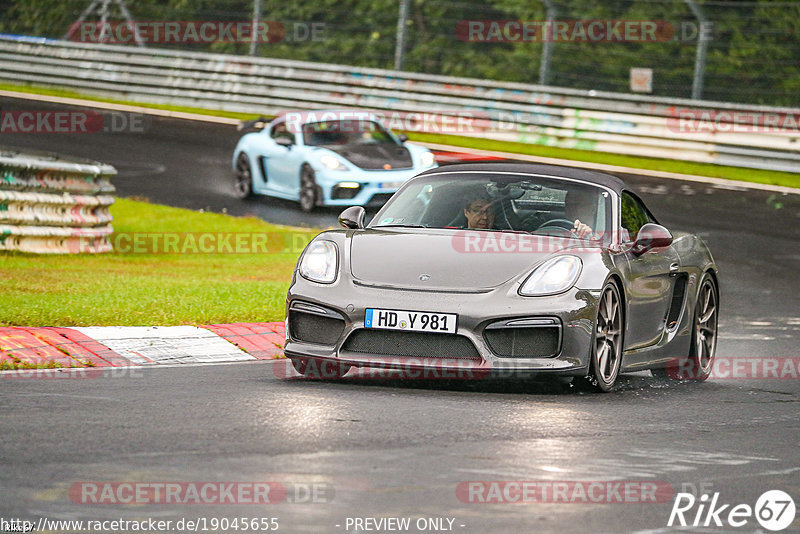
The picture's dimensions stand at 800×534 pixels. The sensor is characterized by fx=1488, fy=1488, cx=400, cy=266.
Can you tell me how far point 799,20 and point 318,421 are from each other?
2459 cm

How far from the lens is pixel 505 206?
9.25 meters

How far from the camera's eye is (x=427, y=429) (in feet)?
23.0

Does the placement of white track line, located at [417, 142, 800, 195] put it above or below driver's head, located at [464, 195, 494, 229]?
below

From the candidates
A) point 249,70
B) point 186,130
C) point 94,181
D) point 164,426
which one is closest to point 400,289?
point 164,426

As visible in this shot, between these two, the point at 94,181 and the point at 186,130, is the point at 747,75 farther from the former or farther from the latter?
the point at 94,181

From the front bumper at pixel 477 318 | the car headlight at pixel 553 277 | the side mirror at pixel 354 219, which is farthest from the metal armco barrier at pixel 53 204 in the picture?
the car headlight at pixel 553 277

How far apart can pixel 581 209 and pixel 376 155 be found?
10790mm

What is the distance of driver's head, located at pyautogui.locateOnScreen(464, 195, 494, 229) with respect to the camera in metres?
9.09
